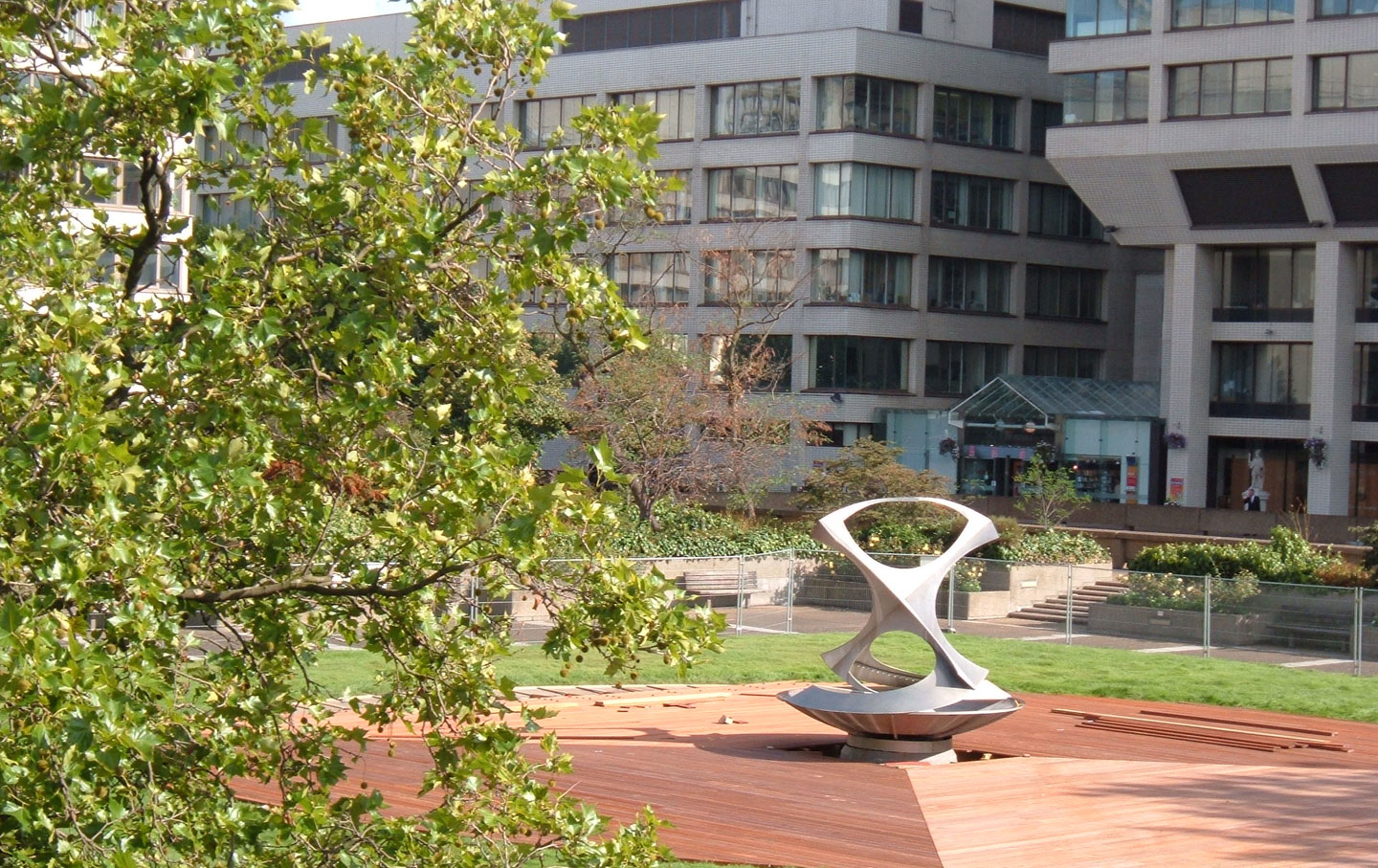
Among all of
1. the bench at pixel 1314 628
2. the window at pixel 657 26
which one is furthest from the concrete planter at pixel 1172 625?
the window at pixel 657 26

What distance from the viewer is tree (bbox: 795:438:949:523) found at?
36.2m

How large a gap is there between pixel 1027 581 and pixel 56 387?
27.2m

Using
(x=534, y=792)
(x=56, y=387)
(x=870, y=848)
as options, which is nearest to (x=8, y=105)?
(x=56, y=387)

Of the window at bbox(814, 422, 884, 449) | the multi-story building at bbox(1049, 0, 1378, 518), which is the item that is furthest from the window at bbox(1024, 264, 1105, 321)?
the multi-story building at bbox(1049, 0, 1378, 518)

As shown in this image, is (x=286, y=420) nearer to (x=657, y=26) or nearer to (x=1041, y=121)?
(x=1041, y=121)

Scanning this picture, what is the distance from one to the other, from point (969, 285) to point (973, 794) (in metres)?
52.5

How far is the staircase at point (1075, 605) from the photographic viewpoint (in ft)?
95.8

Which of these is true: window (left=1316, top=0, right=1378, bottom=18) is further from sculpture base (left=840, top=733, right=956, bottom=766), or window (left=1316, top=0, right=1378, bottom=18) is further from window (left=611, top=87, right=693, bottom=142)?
sculpture base (left=840, top=733, right=956, bottom=766)

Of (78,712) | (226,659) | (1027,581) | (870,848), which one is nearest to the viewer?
(78,712)

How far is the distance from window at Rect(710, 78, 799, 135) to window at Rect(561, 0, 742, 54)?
3337mm

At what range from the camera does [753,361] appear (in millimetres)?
47438

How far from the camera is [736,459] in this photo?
126ft

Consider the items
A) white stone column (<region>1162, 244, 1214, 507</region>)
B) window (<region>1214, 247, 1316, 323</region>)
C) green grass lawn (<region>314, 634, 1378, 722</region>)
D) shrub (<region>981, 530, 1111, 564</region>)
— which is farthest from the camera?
white stone column (<region>1162, 244, 1214, 507</region>)

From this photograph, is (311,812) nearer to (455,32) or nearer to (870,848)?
(455,32)
